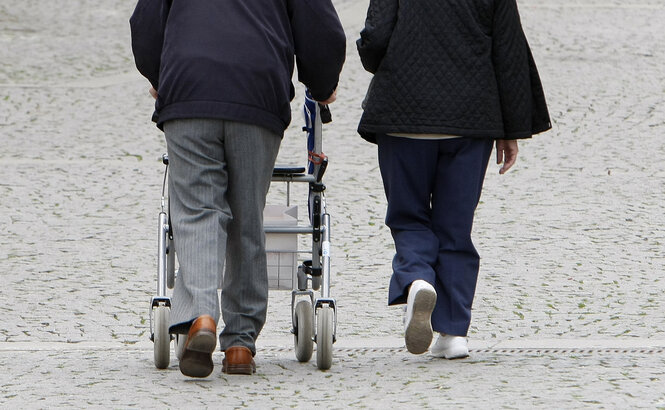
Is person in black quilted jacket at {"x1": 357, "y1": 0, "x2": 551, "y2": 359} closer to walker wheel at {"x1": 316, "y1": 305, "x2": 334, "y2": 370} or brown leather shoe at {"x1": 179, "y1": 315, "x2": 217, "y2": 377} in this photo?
walker wheel at {"x1": 316, "y1": 305, "x2": 334, "y2": 370}

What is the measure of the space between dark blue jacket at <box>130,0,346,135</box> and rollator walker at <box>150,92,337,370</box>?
364 mm

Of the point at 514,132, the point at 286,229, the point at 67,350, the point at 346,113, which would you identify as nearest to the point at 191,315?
the point at 286,229

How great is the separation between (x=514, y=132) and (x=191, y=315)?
1479 millimetres

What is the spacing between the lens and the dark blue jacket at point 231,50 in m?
4.78

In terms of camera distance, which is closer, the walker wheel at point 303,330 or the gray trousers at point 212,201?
the gray trousers at point 212,201

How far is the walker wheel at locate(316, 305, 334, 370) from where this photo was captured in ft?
16.3

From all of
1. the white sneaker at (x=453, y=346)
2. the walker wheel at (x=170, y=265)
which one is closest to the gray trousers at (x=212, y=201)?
the walker wheel at (x=170, y=265)

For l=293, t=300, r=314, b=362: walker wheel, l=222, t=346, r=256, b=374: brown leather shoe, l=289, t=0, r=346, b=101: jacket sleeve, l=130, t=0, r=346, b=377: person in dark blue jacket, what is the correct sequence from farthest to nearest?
1. l=293, t=300, r=314, b=362: walker wheel
2. l=222, t=346, r=256, b=374: brown leather shoe
3. l=289, t=0, r=346, b=101: jacket sleeve
4. l=130, t=0, r=346, b=377: person in dark blue jacket

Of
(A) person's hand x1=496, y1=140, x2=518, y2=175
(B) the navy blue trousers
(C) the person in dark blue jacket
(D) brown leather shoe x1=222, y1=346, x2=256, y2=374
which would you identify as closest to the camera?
(C) the person in dark blue jacket

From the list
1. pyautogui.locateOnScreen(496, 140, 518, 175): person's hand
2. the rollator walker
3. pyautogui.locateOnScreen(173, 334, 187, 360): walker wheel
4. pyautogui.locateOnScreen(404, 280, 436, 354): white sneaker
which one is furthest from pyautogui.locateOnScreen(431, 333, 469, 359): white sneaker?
pyautogui.locateOnScreen(173, 334, 187, 360): walker wheel

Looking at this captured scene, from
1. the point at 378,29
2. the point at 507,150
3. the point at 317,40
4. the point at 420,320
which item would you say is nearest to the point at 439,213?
the point at 507,150

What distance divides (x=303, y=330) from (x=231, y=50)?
3.66 feet

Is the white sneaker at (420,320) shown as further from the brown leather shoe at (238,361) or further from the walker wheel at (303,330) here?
the brown leather shoe at (238,361)

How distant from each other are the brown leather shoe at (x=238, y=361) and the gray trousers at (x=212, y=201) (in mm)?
279
